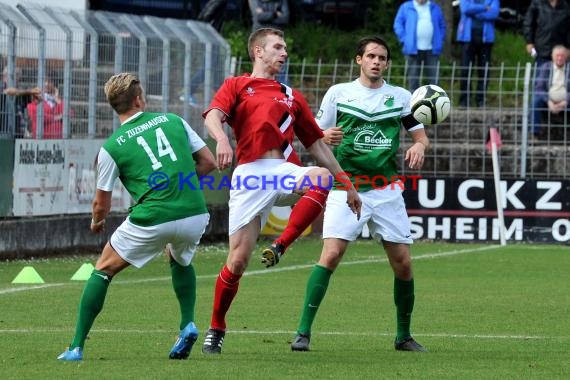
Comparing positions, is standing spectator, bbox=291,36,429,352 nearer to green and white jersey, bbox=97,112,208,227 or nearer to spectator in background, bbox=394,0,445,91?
green and white jersey, bbox=97,112,208,227

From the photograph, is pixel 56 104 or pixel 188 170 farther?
pixel 56 104

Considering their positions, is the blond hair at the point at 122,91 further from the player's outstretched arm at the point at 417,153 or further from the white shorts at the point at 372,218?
the player's outstretched arm at the point at 417,153

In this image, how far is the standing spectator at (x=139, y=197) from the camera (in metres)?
9.37

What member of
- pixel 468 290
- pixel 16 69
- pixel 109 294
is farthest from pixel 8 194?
pixel 468 290

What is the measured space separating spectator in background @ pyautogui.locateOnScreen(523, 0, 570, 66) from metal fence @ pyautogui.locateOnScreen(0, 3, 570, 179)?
0.42m

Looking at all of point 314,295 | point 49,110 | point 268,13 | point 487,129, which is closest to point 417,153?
point 314,295

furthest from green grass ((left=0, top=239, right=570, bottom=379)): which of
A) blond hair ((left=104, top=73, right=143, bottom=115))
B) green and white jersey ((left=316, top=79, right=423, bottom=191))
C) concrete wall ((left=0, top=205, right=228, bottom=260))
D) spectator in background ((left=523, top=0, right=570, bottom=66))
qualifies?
spectator in background ((left=523, top=0, right=570, bottom=66))

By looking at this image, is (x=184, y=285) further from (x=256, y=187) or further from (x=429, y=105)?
(x=429, y=105)

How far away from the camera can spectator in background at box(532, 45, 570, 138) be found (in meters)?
22.1

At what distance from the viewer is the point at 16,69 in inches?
719

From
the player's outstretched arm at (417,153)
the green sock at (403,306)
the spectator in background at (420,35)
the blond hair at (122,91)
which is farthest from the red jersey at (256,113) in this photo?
the spectator in background at (420,35)

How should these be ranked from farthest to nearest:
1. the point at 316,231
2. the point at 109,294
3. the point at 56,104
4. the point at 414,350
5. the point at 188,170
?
the point at 316,231 → the point at 56,104 → the point at 109,294 → the point at 414,350 → the point at 188,170

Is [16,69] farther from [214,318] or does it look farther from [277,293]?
[214,318]

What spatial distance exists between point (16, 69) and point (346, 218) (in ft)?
28.1
